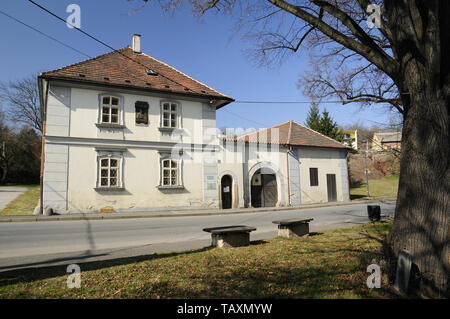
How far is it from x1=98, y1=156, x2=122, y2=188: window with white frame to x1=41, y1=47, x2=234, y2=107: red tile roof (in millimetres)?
4477

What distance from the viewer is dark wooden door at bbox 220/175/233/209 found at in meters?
20.4

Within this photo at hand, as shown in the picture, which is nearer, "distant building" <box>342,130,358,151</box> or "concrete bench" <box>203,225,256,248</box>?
"concrete bench" <box>203,225,256,248</box>

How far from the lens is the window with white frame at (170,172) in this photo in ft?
60.1

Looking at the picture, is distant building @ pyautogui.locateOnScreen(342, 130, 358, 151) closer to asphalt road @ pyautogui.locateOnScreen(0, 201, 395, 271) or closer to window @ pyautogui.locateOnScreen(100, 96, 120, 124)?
window @ pyautogui.locateOnScreen(100, 96, 120, 124)

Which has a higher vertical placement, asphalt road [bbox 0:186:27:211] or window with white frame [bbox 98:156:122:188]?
window with white frame [bbox 98:156:122:188]

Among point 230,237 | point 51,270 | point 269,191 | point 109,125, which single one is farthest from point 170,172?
point 51,270

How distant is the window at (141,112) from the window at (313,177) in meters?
13.9

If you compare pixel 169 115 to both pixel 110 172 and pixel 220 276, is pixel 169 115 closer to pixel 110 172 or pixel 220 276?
pixel 110 172

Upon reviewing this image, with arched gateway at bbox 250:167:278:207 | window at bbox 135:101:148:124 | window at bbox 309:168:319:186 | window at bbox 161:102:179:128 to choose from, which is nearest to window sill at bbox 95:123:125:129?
window at bbox 135:101:148:124

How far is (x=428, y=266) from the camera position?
13.6 ft

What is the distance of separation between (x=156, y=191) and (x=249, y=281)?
14326 mm

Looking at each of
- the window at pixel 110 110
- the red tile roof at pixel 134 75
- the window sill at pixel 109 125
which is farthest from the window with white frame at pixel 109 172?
the red tile roof at pixel 134 75

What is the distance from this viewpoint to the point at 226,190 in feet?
66.9

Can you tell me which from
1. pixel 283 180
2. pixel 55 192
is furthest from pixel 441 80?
pixel 283 180
